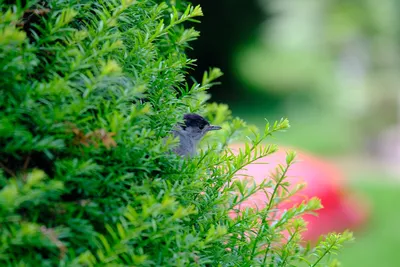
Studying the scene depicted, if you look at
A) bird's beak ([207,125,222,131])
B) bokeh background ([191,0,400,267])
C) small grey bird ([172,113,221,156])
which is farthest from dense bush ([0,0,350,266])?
bokeh background ([191,0,400,267])

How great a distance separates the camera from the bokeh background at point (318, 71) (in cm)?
1636

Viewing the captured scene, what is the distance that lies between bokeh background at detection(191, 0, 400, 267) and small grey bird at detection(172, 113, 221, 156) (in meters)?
11.8

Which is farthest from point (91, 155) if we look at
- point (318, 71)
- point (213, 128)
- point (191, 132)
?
point (318, 71)

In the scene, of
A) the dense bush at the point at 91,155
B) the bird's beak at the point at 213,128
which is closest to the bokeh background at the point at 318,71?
the bird's beak at the point at 213,128

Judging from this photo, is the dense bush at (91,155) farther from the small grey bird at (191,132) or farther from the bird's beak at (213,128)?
the bird's beak at (213,128)

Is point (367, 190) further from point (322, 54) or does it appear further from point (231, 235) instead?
point (322, 54)

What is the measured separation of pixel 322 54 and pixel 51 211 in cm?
2511

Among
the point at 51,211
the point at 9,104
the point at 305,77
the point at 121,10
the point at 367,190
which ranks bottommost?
the point at 51,211

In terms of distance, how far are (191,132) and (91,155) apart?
33.2 inches

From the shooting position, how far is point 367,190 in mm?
12227

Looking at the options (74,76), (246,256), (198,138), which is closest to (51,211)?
(74,76)

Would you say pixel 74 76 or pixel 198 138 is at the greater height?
pixel 198 138

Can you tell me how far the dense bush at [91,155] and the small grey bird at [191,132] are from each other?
15.1 inches

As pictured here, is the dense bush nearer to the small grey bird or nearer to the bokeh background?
the small grey bird
